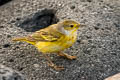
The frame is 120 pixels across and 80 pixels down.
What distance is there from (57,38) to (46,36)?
10.0 inches

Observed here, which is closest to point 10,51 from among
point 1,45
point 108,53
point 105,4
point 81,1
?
point 1,45

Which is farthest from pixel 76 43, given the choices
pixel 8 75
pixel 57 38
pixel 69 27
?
pixel 8 75

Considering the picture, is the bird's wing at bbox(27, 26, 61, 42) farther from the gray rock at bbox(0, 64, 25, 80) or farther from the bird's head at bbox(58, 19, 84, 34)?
the gray rock at bbox(0, 64, 25, 80)

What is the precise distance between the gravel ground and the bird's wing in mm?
383

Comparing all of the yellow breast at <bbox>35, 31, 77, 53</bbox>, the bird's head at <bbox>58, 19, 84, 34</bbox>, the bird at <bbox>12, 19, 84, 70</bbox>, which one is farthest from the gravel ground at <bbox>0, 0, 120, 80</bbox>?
the bird's head at <bbox>58, 19, 84, 34</bbox>

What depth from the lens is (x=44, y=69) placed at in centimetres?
465

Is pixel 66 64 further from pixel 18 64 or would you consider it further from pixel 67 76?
pixel 18 64

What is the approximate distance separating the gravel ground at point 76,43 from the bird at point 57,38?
0.22 meters

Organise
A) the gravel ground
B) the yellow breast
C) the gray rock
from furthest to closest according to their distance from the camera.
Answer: the gravel ground < the yellow breast < the gray rock

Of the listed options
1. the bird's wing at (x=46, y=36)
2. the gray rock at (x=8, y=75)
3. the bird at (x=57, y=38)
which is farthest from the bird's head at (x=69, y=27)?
the gray rock at (x=8, y=75)

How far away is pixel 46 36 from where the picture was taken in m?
4.72

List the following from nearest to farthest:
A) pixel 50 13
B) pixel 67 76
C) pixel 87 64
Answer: pixel 67 76, pixel 87 64, pixel 50 13

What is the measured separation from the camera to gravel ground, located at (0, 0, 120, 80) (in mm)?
4660

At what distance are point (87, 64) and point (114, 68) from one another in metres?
0.51
